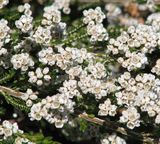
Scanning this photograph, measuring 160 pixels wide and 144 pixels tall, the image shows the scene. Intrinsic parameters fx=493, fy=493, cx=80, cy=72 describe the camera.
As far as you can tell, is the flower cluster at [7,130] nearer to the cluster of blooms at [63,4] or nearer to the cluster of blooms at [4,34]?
the cluster of blooms at [4,34]

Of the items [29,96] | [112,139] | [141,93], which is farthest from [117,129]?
[29,96]

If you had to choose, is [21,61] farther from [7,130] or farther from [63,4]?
[63,4]

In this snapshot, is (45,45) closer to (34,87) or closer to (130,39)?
(34,87)

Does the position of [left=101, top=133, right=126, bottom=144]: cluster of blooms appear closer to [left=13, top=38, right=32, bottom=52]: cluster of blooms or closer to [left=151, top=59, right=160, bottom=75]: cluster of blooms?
[left=151, top=59, right=160, bottom=75]: cluster of blooms

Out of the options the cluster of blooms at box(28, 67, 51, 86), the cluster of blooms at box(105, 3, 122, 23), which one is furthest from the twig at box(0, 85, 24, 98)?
the cluster of blooms at box(105, 3, 122, 23)

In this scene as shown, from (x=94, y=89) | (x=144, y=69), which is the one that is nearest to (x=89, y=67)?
(x=94, y=89)

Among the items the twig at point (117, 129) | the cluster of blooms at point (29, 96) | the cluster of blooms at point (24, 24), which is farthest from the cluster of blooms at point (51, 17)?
the twig at point (117, 129)
